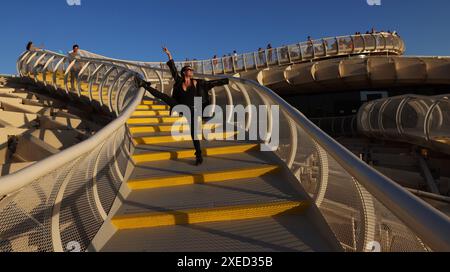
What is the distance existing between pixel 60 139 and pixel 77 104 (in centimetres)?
408

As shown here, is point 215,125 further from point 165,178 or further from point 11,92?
point 11,92

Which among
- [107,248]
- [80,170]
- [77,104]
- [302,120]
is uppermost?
[77,104]

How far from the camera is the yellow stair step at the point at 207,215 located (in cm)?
276

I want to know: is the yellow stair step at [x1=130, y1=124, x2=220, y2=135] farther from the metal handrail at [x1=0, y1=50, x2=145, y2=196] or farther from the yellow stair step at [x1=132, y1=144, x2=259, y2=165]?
the metal handrail at [x1=0, y1=50, x2=145, y2=196]

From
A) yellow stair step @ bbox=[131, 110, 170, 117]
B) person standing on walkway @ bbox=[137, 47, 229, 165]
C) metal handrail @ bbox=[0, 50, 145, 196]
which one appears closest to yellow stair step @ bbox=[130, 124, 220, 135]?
yellow stair step @ bbox=[131, 110, 170, 117]

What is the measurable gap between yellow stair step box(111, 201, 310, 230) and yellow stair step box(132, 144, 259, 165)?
177 centimetres

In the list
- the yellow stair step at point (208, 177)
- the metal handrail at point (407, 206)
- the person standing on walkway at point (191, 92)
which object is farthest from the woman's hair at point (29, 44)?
the metal handrail at point (407, 206)

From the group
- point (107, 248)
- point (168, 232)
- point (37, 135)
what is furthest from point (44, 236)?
point (37, 135)

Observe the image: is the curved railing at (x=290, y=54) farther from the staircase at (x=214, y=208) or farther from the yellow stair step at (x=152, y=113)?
the staircase at (x=214, y=208)

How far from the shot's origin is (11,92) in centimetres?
1078

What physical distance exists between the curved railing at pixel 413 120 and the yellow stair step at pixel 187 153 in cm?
758

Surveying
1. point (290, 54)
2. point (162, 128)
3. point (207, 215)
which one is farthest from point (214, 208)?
point (290, 54)

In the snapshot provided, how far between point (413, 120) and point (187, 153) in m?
10.0

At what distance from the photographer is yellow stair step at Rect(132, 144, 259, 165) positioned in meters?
4.47
